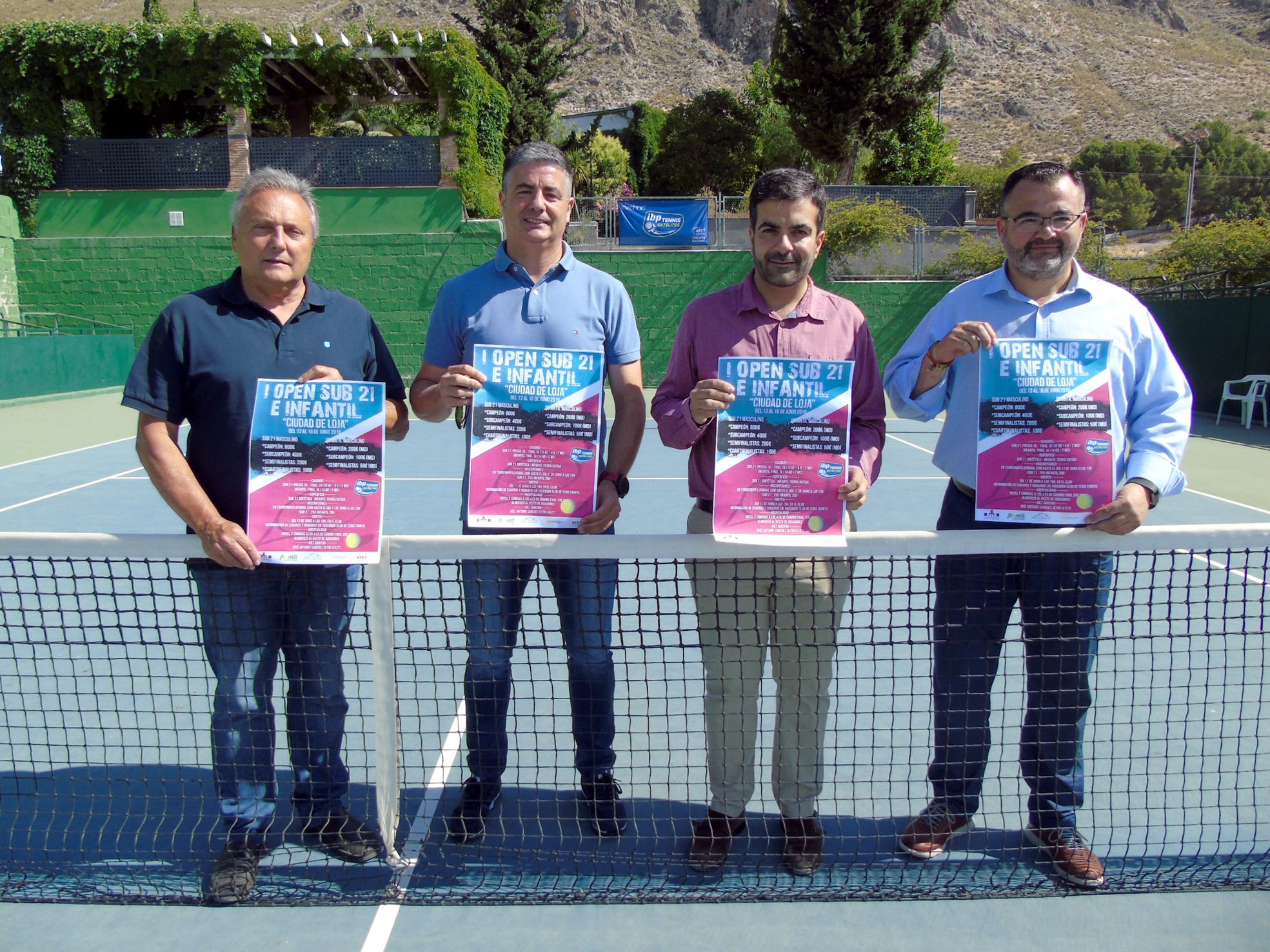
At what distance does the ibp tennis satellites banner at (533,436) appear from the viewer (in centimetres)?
249

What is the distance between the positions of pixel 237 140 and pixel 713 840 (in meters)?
23.6

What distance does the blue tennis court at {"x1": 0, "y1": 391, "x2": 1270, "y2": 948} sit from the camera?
2.59m

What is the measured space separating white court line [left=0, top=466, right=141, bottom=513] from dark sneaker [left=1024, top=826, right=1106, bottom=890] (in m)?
7.92

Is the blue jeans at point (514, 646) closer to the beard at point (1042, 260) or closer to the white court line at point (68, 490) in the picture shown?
the beard at point (1042, 260)

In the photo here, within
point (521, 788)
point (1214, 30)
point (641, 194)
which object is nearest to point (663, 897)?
point (521, 788)

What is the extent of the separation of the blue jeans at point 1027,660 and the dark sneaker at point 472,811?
1332 millimetres

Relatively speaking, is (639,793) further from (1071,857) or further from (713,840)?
(1071,857)

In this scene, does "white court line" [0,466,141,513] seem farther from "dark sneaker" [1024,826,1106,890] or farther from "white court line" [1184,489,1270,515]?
"white court line" [1184,489,1270,515]

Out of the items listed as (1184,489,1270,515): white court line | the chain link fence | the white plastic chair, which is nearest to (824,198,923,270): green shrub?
the chain link fence

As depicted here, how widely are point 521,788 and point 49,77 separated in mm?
25984

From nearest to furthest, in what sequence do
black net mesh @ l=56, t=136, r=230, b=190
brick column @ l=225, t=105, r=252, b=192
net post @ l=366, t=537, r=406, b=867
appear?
net post @ l=366, t=537, r=406, b=867 → black net mesh @ l=56, t=136, r=230, b=190 → brick column @ l=225, t=105, r=252, b=192

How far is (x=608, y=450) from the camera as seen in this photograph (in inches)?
116

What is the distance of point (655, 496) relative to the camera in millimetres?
8453

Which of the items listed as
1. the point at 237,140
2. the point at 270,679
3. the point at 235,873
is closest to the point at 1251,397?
the point at 270,679
